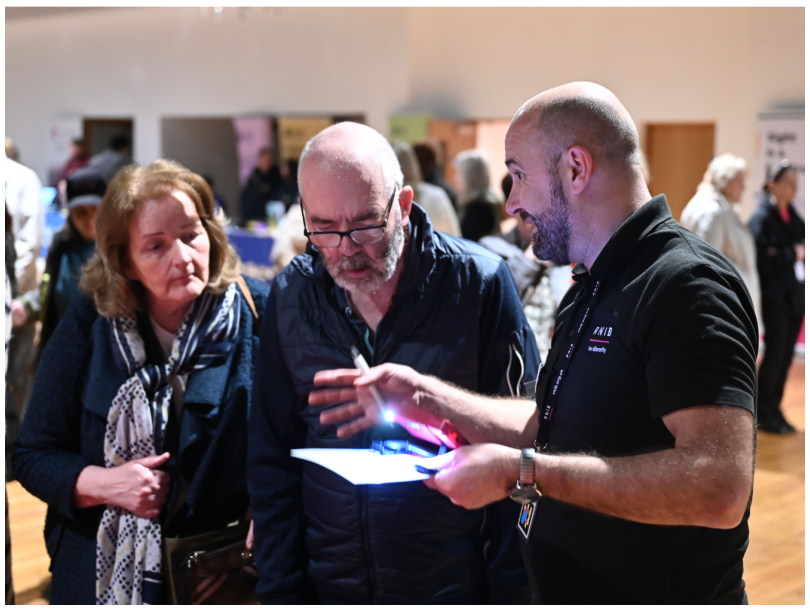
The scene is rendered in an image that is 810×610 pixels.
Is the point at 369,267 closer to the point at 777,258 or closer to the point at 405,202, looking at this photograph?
the point at 405,202

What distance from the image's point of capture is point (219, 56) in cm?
1321

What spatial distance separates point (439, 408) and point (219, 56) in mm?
12858

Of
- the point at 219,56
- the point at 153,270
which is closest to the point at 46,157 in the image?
the point at 219,56

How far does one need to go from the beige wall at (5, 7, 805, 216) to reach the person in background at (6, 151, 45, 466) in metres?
7.18

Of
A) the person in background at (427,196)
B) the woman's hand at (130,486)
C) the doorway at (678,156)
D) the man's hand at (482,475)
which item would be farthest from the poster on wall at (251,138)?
the man's hand at (482,475)

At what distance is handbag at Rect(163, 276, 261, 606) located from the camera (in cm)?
200

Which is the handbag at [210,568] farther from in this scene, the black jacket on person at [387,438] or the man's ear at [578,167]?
the man's ear at [578,167]

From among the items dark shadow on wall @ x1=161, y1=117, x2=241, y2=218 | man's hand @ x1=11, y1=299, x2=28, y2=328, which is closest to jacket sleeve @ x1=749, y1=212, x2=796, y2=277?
man's hand @ x1=11, y1=299, x2=28, y2=328

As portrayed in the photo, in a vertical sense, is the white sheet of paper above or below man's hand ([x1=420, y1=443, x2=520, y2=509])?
below

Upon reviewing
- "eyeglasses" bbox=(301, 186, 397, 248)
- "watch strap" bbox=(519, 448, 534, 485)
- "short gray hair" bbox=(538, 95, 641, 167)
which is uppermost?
"short gray hair" bbox=(538, 95, 641, 167)

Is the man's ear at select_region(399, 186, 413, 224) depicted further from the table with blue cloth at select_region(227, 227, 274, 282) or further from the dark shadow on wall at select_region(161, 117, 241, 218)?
the dark shadow on wall at select_region(161, 117, 241, 218)

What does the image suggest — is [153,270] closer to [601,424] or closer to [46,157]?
[601,424]

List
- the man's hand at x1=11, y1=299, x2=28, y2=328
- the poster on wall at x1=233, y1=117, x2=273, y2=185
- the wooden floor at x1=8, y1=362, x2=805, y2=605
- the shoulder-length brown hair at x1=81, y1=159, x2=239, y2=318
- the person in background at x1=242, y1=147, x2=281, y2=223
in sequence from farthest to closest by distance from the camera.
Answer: the poster on wall at x1=233, y1=117, x2=273, y2=185
the person in background at x1=242, y1=147, x2=281, y2=223
the man's hand at x1=11, y1=299, x2=28, y2=328
the wooden floor at x1=8, y1=362, x2=805, y2=605
the shoulder-length brown hair at x1=81, y1=159, x2=239, y2=318

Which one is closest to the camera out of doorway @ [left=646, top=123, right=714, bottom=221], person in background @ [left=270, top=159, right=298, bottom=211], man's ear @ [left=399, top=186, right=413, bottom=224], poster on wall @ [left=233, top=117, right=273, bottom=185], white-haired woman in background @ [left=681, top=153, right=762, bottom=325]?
man's ear @ [left=399, top=186, right=413, bottom=224]
